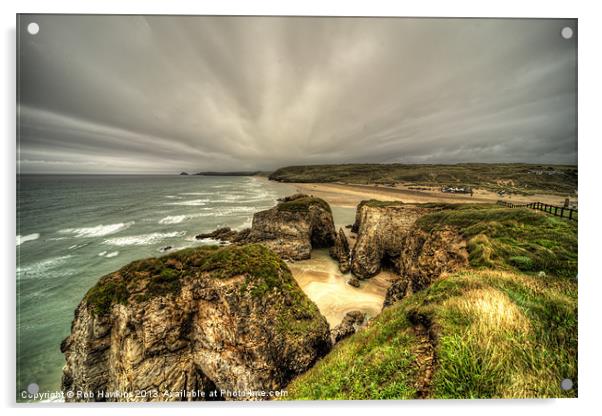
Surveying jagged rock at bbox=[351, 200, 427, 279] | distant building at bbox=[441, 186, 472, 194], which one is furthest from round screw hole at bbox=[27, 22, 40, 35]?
distant building at bbox=[441, 186, 472, 194]

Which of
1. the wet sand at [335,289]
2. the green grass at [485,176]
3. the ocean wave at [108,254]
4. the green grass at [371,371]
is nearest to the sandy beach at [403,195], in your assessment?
the green grass at [485,176]

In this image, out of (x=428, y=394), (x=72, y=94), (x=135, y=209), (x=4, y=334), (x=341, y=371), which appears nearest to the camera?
(x=428, y=394)

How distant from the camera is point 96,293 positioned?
6336mm

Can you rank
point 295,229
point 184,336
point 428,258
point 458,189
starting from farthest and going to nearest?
point 295,229
point 458,189
point 428,258
point 184,336

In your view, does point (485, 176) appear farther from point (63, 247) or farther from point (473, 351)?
point (63, 247)

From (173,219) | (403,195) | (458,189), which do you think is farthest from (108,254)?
(458,189)

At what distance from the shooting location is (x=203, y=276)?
21.7ft

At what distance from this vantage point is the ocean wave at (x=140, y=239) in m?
22.2

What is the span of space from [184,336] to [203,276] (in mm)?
1794

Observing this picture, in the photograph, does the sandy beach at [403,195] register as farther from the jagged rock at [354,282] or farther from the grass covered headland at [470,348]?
the jagged rock at [354,282]
